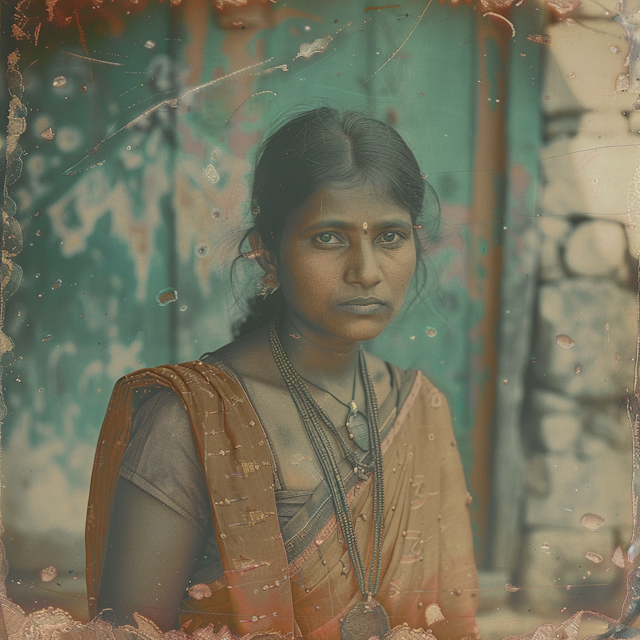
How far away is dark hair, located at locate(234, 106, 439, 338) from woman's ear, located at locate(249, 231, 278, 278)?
11 millimetres

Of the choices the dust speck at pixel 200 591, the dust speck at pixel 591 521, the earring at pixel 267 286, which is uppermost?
the earring at pixel 267 286

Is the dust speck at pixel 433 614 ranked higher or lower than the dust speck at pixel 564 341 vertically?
lower

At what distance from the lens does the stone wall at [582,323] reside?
1.67 meters

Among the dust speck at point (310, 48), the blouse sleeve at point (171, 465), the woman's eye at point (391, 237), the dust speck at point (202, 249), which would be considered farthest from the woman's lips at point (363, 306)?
the dust speck at point (310, 48)

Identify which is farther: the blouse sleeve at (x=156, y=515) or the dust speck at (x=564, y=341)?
the dust speck at (x=564, y=341)

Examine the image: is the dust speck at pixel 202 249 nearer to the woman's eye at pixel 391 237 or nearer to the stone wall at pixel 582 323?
the woman's eye at pixel 391 237

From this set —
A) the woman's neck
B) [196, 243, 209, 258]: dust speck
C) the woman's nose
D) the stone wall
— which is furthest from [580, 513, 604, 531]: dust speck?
[196, 243, 209, 258]: dust speck

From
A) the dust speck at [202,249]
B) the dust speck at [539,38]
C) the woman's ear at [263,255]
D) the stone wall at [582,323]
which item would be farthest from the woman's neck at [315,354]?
the dust speck at [539,38]

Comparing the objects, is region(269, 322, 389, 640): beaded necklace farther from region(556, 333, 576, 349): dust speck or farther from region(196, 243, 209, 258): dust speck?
region(556, 333, 576, 349): dust speck

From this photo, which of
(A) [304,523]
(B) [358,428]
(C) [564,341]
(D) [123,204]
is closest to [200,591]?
(A) [304,523]

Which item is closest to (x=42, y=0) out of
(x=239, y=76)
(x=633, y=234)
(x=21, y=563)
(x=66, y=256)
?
(x=239, y=76)

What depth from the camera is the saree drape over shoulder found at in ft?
4.95

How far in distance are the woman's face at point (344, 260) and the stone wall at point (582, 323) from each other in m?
0.41

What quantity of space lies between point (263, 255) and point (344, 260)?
202mm
